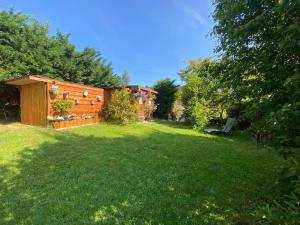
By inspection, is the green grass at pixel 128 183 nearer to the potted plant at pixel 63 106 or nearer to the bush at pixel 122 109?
the potted plant at pixel 63 106

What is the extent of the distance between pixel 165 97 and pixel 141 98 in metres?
4.26

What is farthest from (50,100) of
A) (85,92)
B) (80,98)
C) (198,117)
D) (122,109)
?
(198,117)

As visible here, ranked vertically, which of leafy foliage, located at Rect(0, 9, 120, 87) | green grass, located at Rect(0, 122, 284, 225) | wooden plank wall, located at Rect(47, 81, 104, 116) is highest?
leafy foliage, located at Rect(0, 9, 120, 87)

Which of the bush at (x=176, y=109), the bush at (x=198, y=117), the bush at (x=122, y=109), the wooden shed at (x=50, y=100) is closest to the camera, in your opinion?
the wooden shed at (x=50, y=100)

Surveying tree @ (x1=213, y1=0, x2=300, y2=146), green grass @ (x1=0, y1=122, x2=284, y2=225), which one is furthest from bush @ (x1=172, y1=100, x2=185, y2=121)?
tree @ (x1=213, y1=0, x2=300, y2=146)

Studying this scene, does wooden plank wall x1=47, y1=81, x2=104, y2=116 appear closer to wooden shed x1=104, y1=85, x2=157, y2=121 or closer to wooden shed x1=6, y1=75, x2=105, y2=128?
wooden shed x1=6, y1=75, x2=105, y2=128

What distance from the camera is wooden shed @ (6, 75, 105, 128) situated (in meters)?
10.0

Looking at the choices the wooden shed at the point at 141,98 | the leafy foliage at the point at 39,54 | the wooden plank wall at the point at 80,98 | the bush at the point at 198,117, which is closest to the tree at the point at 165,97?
the wooden shed at the point at 141,98

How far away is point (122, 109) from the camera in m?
12.3

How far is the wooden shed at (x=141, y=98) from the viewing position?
1418 centimetres

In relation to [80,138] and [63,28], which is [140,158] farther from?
[63,28]

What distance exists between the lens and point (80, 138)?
309 inches

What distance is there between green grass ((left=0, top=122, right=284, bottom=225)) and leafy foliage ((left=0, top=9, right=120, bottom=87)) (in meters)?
8.72

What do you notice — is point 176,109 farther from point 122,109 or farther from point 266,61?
point 266,61
